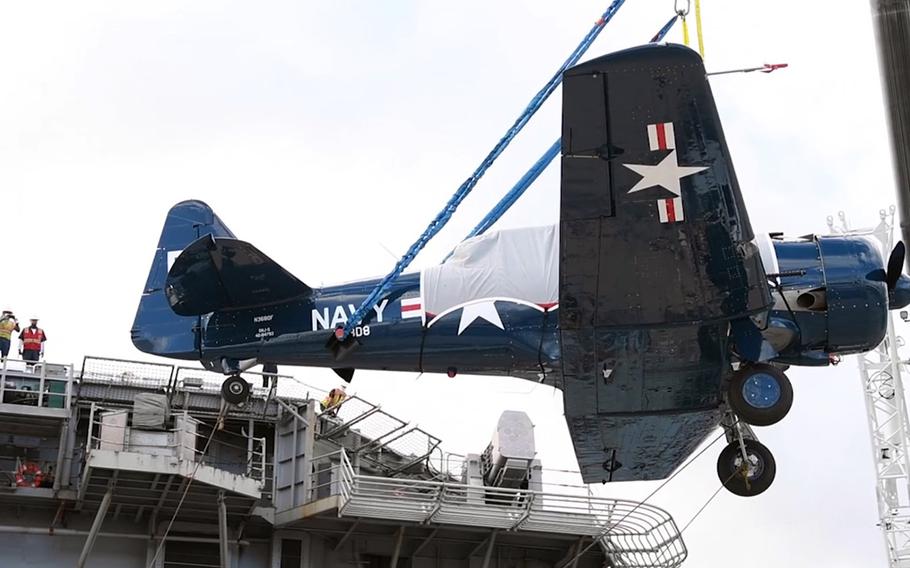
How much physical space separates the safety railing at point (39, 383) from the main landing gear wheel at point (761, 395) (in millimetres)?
18022

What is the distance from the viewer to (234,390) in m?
18.5

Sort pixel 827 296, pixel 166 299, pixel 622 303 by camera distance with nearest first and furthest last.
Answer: pixel 622 303, pixel 827 296, pixel 166 299

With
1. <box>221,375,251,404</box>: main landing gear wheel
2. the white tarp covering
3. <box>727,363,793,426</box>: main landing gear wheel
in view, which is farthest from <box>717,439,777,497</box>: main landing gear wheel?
<box>221,375,251,404</box>: main landing gear wheel

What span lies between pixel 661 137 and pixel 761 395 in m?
4.71

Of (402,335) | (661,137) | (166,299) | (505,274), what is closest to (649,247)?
(661,137)

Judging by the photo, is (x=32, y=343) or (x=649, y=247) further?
(x=32, y=343)

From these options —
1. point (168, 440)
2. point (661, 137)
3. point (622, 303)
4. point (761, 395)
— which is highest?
point (661, 137)

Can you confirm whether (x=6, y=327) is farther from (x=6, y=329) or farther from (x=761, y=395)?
(x=761, y=395)

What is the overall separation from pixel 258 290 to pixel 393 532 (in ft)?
44.3

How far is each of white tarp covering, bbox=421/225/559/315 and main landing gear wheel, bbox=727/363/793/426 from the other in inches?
123

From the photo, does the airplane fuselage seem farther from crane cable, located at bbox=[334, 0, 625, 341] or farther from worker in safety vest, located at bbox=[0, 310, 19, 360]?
worker in safety vest, located at bbox=[0, 310, 19, 360]

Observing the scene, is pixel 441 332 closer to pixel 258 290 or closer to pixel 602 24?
pixel 258 290

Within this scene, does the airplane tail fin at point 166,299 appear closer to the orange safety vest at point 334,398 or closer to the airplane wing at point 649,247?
the airplane wing at point 649,247

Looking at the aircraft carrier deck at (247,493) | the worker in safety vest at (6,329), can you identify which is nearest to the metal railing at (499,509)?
the aircraft carrier deck at (247,493)
